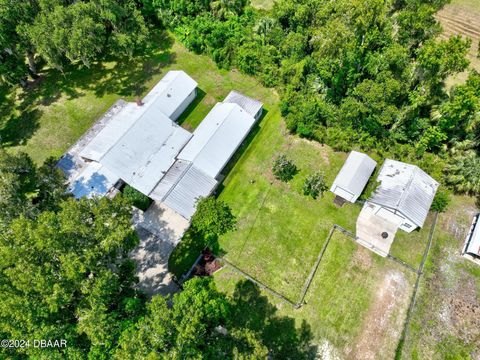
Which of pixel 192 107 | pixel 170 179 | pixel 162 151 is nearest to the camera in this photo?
pixel 170 179

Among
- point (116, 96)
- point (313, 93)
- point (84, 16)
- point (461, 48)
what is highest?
point (461, 48)

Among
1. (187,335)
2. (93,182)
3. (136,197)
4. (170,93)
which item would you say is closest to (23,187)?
(93,182)

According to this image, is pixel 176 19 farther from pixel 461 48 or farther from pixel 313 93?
pixel 461 48

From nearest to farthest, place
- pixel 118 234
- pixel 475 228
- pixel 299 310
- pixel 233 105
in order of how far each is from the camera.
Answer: pixel 118 234
pixel 299 310
pixel 475 228
pixel 233 105

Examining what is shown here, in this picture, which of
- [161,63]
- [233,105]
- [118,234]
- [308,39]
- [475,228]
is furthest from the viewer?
[161,63]

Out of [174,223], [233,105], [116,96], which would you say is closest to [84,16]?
[116,96]

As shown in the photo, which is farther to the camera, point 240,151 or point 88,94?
point 88,94

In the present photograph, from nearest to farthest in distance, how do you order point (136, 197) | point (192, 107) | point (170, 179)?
point (136, 197), point (170, 179), point (192, 107)

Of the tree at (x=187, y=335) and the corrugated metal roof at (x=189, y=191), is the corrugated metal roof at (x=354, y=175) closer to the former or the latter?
the corrugated metal roof at (x=189, y=191)

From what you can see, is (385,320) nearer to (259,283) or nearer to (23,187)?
(259,283)
